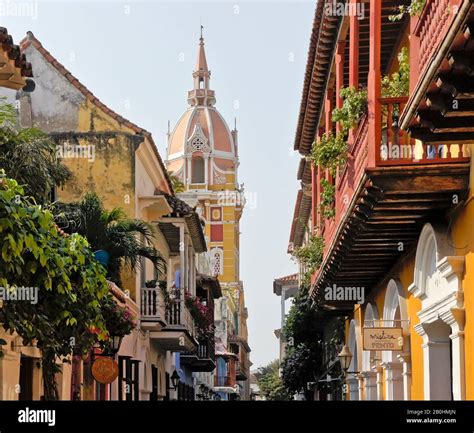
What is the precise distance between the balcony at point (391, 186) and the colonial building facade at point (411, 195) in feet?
0.04

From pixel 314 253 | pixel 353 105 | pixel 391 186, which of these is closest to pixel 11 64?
pixel 353 105

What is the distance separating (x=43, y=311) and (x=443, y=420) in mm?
5110

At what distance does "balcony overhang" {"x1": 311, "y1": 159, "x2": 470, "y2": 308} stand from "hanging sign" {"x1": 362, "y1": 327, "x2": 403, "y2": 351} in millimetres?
1045

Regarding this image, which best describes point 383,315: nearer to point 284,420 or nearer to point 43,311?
point 43,311

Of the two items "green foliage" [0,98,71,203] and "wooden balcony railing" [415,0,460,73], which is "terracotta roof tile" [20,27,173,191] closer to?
"green foliage" [0,98,71,203]

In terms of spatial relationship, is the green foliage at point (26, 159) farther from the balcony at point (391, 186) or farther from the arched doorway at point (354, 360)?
the arched doorway at point (354, 360)

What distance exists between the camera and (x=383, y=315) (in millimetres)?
16922

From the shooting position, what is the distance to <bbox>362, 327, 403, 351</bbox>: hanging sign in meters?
14.4

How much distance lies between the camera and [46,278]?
9.88 m

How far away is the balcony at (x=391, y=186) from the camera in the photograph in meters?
10.4

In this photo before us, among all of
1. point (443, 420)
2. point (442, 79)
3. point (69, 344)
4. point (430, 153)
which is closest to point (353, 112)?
point (430, 153)

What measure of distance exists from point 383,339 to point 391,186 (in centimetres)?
408

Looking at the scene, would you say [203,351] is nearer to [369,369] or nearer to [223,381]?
[369,369]

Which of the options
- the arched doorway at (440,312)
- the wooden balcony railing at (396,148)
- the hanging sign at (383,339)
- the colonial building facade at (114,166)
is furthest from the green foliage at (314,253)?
the wooden balcony railing at (396,148)
